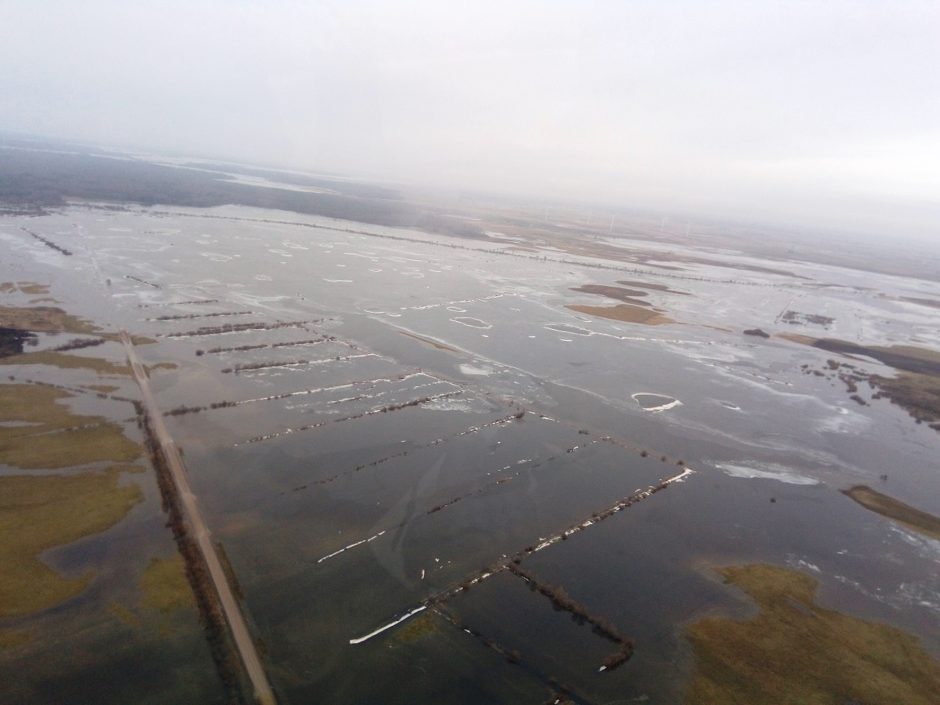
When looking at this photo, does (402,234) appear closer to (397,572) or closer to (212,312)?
(212,312)

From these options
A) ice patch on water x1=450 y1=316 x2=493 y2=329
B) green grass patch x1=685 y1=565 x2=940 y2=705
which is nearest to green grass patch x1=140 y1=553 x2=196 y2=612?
green grass patch x1=685 y1=565 x2=940 y2=705

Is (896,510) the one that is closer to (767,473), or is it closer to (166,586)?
(767,473)

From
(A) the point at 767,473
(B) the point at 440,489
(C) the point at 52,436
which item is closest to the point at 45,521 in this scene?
(C) the point at 52,436

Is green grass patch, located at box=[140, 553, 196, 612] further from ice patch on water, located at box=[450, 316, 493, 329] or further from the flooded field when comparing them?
ice patch on water, located at box=[450, 316, 493, 329]

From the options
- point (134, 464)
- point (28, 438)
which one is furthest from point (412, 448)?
point (28, 438)

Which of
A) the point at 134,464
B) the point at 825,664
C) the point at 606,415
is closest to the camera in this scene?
the point at 825,664

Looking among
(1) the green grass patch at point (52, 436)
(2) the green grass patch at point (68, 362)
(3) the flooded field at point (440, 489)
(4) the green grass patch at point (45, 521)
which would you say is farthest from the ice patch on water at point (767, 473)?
(2) the green grass patch at point (68, 362)
